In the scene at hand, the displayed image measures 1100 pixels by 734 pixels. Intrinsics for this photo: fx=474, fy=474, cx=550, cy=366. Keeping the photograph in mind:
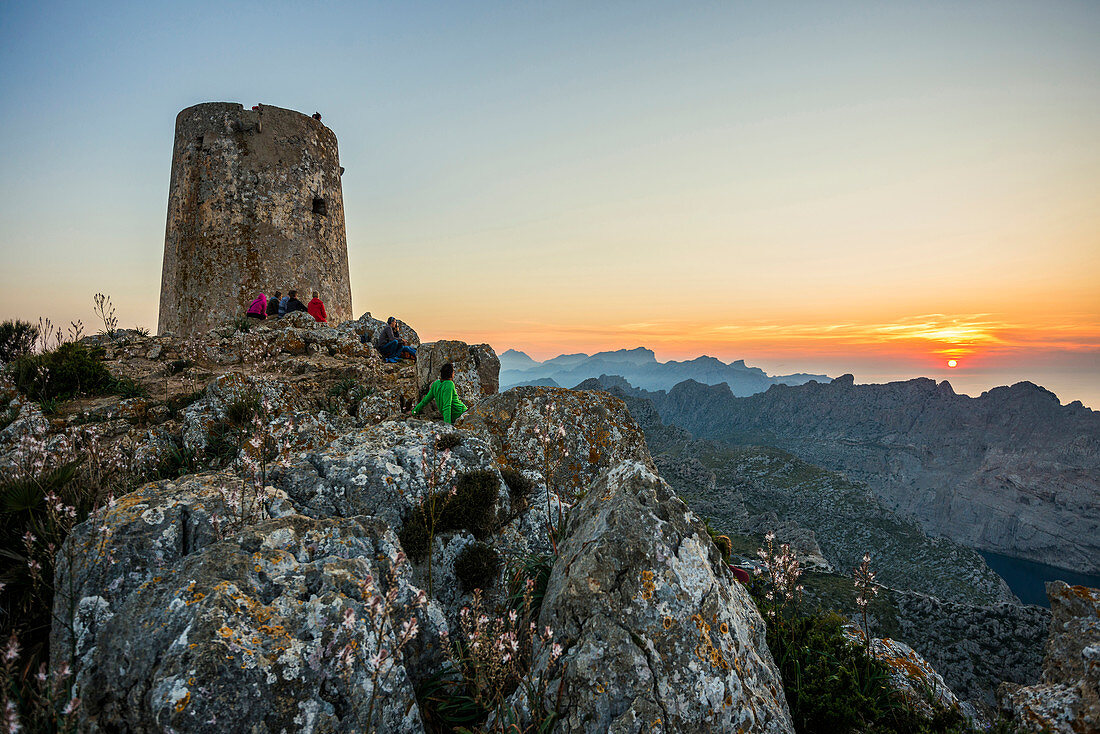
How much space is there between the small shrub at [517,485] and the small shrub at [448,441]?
65 cm

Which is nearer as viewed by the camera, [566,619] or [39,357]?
[566,619]

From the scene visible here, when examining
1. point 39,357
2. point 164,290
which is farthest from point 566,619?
point 164,290

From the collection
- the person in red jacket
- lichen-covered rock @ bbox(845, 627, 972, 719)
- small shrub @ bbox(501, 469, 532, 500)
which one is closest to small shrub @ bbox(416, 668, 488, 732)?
small shrub @ bbox(501, 469, 532, 500)

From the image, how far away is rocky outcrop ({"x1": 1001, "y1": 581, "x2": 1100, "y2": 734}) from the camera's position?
432cm

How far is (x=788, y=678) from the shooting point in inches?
175

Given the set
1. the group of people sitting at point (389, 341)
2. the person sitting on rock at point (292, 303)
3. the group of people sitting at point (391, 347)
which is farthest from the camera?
the person sitting on rock at point (292, 303)

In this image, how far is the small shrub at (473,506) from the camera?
15.9 ft

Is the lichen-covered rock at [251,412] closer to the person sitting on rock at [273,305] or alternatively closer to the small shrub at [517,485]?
the small shrub at [517,485]

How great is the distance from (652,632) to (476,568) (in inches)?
72.3

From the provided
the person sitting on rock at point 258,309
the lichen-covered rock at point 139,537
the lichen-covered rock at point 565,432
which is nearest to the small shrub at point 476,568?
the lichen-covered rock at point 139,537

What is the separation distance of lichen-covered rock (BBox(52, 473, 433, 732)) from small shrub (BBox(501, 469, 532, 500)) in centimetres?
186

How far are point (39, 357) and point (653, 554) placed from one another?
547 inches

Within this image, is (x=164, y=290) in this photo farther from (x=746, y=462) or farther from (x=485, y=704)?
(x=746, y=462)

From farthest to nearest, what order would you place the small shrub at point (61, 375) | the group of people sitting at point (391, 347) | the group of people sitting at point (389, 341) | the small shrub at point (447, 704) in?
the group of people sitting at point (391, 347) → the small shrub at point (61, 375) → the group of people sitting at point (389, 341) → the small shrub at point (447, 704)
